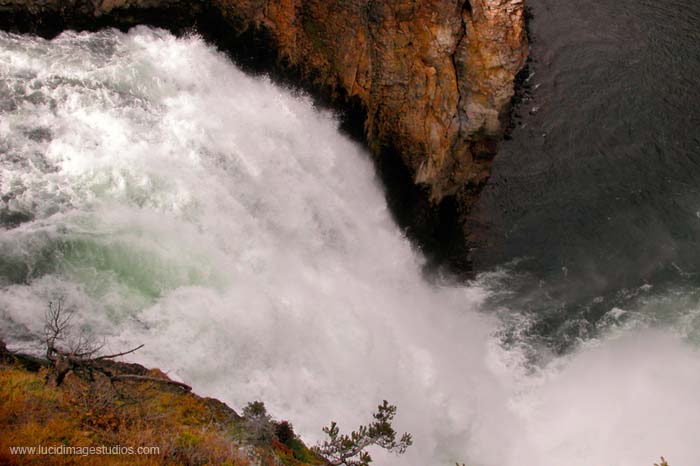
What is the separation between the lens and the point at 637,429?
2027cm

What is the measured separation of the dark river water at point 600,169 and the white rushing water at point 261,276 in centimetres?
214

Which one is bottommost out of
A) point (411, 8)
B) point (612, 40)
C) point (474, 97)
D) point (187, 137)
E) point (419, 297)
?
point (419, 297)

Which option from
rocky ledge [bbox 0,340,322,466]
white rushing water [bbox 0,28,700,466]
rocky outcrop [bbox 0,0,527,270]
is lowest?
white rushing water [bbox 0,28,700,466]

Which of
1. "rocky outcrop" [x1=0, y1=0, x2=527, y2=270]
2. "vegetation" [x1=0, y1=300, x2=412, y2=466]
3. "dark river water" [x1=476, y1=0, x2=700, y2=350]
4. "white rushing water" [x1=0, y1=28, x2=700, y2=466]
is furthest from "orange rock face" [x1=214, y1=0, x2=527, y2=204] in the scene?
"vegetation" [x1=0, y1=300, x2=412, y2=466]

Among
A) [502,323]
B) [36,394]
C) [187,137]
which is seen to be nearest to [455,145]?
[502,323]

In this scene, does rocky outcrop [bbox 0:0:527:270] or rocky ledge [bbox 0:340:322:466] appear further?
rocky outcrop [bbox 0:0:527:270]

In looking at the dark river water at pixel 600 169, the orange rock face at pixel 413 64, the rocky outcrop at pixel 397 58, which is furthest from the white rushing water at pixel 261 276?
the dark river water at pixel 600 169

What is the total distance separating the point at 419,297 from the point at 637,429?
8.52 meters

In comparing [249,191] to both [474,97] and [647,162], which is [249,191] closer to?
[474,97]

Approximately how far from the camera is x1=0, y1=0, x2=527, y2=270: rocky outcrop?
74.7 feet

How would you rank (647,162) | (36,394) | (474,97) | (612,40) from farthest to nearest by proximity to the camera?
(612,40) → (647,162) → (474,97) → (36,394)

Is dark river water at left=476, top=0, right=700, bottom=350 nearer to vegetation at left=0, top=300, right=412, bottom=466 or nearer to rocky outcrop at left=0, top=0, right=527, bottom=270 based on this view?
rocky outcrop at left=0, top=0, right=527, bottom=270

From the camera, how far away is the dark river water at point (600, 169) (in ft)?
76.0

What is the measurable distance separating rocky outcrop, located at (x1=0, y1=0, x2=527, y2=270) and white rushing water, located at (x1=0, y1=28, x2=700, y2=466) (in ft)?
4.11
